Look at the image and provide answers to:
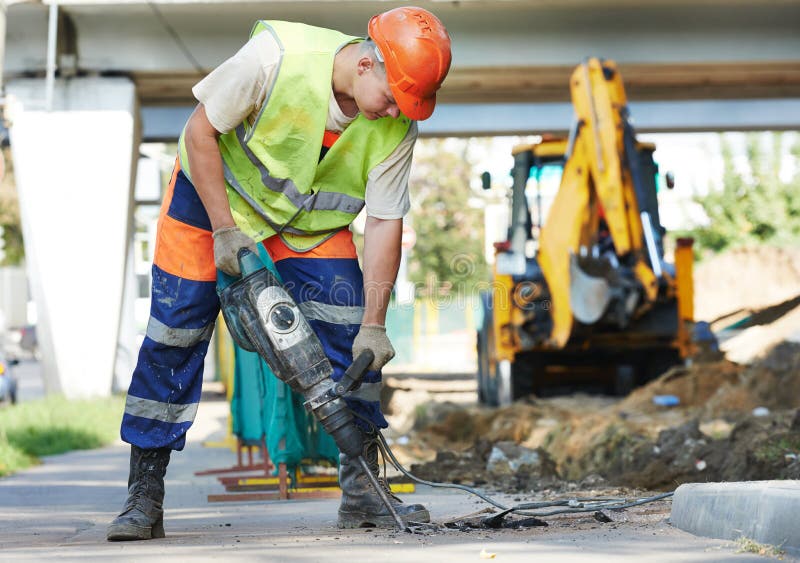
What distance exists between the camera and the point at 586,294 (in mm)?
10422

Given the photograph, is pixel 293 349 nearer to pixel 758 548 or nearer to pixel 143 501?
pixel 143 501

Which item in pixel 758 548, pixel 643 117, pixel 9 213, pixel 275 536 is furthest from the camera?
pixel 9 213

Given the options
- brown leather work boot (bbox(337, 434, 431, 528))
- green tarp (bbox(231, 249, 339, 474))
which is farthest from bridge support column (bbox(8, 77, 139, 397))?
brown leather work boot (bbox(337, 434, 431, 528))

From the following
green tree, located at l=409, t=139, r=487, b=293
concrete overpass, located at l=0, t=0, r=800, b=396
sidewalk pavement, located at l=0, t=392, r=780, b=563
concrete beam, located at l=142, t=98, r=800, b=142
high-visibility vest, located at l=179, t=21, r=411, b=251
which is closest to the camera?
sidewalk pavement, located at l=0, t=392, r=780, b=563

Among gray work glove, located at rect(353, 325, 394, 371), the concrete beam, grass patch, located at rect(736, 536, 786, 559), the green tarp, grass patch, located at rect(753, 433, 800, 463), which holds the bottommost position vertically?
grass patch, located at rect(736, 536, 786, 559)

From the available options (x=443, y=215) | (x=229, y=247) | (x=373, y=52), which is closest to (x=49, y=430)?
(x=229, y=247)

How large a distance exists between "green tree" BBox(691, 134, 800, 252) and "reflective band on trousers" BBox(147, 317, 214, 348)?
28673mm

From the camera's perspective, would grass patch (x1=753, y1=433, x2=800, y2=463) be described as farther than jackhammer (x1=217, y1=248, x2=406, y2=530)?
Yes

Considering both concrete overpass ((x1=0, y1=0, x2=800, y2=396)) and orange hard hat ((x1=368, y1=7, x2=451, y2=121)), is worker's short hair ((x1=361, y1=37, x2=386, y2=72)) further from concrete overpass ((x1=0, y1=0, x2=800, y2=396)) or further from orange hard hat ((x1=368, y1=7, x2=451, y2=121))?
concrete overpass ((x1=0, y1=0, x2=800, y2=396))

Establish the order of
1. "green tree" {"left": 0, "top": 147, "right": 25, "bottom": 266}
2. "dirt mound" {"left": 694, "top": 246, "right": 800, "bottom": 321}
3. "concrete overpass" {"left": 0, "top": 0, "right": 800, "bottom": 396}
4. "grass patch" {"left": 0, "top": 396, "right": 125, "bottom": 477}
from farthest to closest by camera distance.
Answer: "dirt mound" {"left": 694, "top": 246, "right": 800, "bottom": 321}, "green tree" {"left": 0, "top": 147, "right": 25, "bottom": 266}, "concrete overpass" {"left": 0, "top": 0, "right": 800, "bottom": 396}, "grass patch" {"left": 0, "top": 396, "right": 125, "bottom": 477}

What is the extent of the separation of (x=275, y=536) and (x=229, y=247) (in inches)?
37.7

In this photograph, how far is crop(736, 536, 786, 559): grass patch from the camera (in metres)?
2.97

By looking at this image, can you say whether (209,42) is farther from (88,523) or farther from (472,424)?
(88,523)

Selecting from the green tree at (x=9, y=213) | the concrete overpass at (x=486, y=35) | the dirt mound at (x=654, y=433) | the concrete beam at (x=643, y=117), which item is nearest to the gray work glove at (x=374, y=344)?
the dirt mound at (x=654, y=433)
